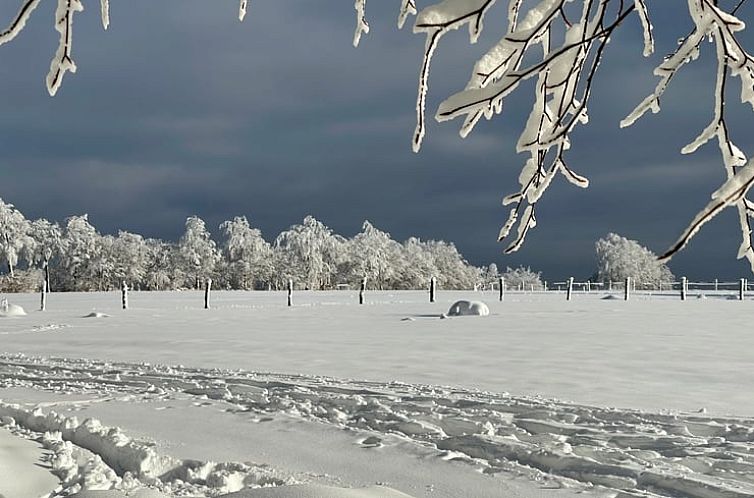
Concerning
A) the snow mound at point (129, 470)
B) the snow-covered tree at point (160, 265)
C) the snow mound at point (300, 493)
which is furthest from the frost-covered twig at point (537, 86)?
the snow-covered tree at point (160, 265)

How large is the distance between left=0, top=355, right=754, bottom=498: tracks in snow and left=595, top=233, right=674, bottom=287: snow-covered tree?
2720 inches

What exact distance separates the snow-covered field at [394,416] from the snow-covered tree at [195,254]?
166ft

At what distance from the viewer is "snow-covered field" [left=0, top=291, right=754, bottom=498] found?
3.80 m

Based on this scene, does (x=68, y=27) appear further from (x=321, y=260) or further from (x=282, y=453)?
(x=321, y=260)

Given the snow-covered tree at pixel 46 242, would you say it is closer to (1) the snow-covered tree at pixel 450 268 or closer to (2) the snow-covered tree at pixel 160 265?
(2) the snow-covered tree at pixel 160 265

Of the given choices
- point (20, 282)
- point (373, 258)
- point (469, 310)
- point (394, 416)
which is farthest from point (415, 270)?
point (394, 416)

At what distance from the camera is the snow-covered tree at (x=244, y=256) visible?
202ft

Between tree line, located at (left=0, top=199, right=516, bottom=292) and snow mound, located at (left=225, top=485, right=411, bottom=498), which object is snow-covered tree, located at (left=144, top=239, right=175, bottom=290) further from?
snow mound, located at (left=225, top=485, right=411, bottom=498)

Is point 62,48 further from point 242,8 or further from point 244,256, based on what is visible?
point 244,256

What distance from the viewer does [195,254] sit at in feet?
196

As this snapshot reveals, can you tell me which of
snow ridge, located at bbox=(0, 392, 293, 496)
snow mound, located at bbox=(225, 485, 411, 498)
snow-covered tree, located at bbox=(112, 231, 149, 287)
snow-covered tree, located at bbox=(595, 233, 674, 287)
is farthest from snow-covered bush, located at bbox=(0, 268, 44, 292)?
snow-covered tree, located at bbox=(595, 233, 674, 287)

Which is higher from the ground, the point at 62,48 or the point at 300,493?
the point at 62,48

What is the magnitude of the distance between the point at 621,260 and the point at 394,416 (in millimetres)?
72861

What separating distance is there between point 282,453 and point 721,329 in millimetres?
10659
